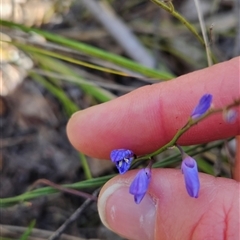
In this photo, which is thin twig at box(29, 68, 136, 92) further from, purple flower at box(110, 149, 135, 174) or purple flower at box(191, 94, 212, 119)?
purple flower at box(191, 94, 212, 119)

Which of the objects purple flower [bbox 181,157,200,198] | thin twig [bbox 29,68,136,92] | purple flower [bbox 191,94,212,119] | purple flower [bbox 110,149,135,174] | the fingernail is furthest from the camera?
thin twig [bbox 29,68,136,92]

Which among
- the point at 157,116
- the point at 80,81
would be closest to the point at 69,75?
the point at 80,81

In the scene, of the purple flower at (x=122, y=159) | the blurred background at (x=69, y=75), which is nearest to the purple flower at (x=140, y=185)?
the purple flower at (x=122, y=159)

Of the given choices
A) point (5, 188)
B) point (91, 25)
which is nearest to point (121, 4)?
point (91, 25)

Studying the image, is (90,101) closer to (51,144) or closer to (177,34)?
(51,144)

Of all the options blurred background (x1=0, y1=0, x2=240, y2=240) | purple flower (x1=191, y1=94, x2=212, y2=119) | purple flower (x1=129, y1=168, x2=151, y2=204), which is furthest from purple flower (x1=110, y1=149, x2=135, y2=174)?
blurred background (x1=0, y1=0, x2=240, y2=240)

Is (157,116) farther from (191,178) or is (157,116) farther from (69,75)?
(69,75)

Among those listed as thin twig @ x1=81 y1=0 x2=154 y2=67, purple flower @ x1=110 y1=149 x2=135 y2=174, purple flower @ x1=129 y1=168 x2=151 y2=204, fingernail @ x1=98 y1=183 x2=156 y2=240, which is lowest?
fingernail @ x1=98 y1=183 x2=156 y2=240
